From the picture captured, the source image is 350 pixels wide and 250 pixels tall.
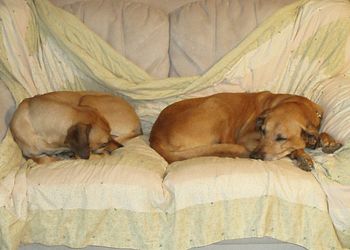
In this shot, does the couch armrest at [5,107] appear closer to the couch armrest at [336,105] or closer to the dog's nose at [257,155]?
the dog's nose at [257,155]

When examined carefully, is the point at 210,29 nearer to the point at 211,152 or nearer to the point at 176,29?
→ the point at 176,29

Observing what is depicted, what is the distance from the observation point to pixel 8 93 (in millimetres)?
2713

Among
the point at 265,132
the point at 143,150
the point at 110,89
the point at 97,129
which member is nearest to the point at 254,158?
the point at 265,132

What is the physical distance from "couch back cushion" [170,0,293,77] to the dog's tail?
25.1 inches

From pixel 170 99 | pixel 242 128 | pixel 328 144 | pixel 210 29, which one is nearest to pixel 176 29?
pixel 210 29

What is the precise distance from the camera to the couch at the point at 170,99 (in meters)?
2.13

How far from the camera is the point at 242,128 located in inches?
107

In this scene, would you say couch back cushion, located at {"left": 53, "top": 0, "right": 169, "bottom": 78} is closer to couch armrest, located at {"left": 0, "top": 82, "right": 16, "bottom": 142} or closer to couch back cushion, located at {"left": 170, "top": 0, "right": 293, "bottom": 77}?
couch back cushion, located at {"left": 170, "top": 0, "right": 293, "bottom": 77}

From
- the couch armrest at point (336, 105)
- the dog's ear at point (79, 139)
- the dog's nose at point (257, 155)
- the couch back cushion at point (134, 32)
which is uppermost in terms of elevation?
the couch back cushion at point (134, 32)

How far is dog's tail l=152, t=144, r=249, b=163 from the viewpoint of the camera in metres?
2.44

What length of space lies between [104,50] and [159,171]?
971mm

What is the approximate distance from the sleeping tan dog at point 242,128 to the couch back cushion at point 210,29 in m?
0.28

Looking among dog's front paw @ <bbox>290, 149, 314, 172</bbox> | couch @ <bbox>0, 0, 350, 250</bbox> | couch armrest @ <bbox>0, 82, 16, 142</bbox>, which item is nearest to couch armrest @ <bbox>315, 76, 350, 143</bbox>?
couch @ <bbox>0, 0, 350, 250</bbox>

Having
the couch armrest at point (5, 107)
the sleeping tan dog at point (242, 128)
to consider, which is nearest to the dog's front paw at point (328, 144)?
the sleeping tan dog at point (242, 128)
